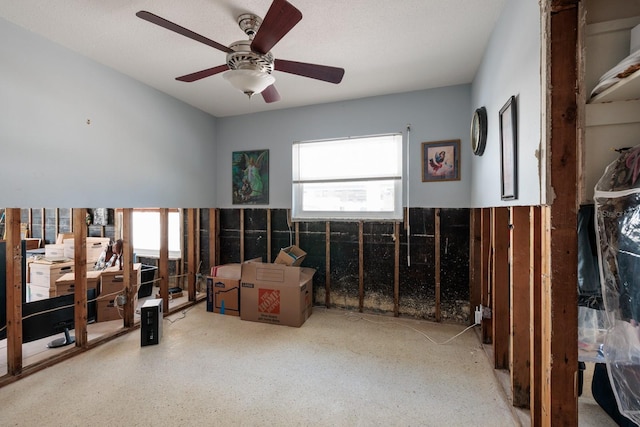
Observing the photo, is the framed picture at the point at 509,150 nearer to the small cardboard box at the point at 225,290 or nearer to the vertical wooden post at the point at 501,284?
the vertical wooden post at the point at 501,284

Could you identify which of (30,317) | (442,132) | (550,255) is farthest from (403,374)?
(30,317)

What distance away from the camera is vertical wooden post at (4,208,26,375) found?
2.00 meters

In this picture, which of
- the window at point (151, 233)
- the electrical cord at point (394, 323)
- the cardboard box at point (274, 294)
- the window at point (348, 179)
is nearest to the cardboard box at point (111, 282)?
the window at point (151, 233)

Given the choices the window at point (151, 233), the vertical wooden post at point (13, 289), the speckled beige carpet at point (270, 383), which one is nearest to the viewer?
the speckled beige carpet at point (270, 383)

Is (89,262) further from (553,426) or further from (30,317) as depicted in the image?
(553,426)

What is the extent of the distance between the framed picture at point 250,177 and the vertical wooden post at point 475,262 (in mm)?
2602

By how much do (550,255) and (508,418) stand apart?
120 centimetres

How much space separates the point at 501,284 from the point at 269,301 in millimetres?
2267

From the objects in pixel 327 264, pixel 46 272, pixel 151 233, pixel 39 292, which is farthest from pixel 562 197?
pixel 39 292

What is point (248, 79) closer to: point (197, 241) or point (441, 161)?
point (441, 161)

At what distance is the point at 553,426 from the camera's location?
116cm

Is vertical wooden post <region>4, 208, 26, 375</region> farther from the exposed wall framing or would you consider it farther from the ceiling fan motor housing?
the exposed wall framing

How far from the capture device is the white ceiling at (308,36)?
1.81m

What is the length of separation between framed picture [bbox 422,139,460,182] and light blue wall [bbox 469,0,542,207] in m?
0.61
